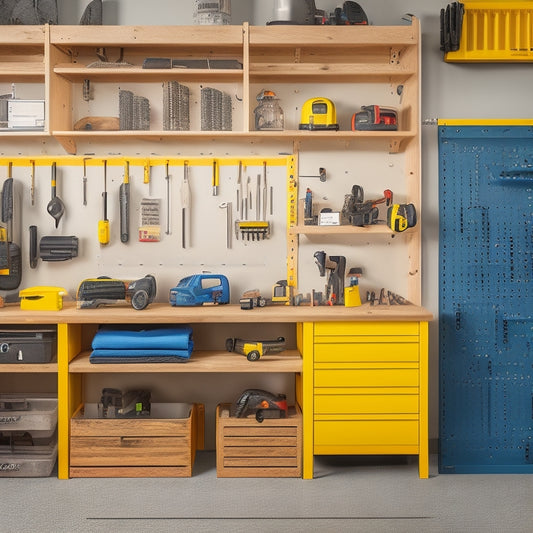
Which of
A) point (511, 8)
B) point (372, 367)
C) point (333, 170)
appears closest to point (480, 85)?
point (511, 8)

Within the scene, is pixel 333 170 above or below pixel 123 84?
below

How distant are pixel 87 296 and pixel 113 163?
0.79m

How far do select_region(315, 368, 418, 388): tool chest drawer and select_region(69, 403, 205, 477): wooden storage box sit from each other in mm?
727

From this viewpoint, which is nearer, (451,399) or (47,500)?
(47,500)

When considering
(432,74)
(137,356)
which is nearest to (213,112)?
(432,74)

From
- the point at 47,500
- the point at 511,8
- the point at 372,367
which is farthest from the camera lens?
the point at 511,8

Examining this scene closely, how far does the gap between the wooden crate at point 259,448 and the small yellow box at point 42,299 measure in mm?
1048

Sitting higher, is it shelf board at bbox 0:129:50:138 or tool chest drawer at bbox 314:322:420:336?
shelf board at bbox 0:129:50:138

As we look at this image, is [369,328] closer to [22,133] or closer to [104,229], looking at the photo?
[104,229]

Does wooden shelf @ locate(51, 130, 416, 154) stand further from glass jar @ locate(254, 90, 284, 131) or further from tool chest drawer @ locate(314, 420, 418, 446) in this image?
tool chest drawer @ locate(314, 420, 418, 446)

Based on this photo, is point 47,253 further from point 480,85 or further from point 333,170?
point 480,85

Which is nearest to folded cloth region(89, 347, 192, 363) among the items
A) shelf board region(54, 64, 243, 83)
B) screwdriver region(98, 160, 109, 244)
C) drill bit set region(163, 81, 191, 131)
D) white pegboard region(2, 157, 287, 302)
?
white pegboard region(2, 157, 287, 302)

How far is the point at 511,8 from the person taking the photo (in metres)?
3.61

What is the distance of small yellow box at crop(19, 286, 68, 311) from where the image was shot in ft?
11.2
